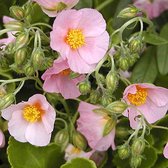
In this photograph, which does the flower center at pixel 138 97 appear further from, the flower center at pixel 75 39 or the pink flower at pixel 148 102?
the flower center at pixel 75 39

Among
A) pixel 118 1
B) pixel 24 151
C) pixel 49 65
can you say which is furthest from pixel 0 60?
pixel 118 1

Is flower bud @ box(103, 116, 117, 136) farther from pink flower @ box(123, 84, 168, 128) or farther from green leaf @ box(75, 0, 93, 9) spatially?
green leaf @ box(75, 0, 93, 9)

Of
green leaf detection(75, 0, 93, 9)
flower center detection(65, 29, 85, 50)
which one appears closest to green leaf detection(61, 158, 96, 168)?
flower center detection(65, 29, 85, 50)

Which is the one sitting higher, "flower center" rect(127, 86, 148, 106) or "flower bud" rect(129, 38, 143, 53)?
"flower bud" rect(129, 38, 143, 53)

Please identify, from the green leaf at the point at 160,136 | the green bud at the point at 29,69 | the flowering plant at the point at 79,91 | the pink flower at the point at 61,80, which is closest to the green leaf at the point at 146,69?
the flowering plant at the point at 79,91

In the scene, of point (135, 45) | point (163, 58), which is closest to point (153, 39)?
point (163, 58)
